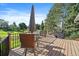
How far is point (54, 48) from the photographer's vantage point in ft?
15.1

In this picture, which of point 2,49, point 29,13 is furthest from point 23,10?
point 2,49

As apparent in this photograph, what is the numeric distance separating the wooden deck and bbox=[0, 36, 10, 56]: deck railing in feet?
0.27

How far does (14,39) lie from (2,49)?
0.26 meters

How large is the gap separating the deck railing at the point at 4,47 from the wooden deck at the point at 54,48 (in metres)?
0.08

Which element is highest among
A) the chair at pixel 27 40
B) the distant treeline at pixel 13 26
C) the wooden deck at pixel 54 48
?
the distant treeline at pixel 13 26

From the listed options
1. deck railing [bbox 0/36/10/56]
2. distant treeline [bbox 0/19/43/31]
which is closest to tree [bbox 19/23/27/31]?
distant treeline [bbox 0/19/43/31]

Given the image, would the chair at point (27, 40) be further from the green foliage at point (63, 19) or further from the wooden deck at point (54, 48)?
the green foliage at point (63, 19)

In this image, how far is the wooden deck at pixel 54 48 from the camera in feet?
14.9

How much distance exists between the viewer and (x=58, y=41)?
15.1 feet

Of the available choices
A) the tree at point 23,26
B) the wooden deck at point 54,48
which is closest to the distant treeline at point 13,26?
the tree at point 23,26

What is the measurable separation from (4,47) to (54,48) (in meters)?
A: 0.83

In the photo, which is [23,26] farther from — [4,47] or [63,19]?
[63,19]

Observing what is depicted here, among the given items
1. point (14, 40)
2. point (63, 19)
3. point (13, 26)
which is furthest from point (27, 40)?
point (63, 19)

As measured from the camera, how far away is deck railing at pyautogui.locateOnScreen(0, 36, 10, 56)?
453cm
